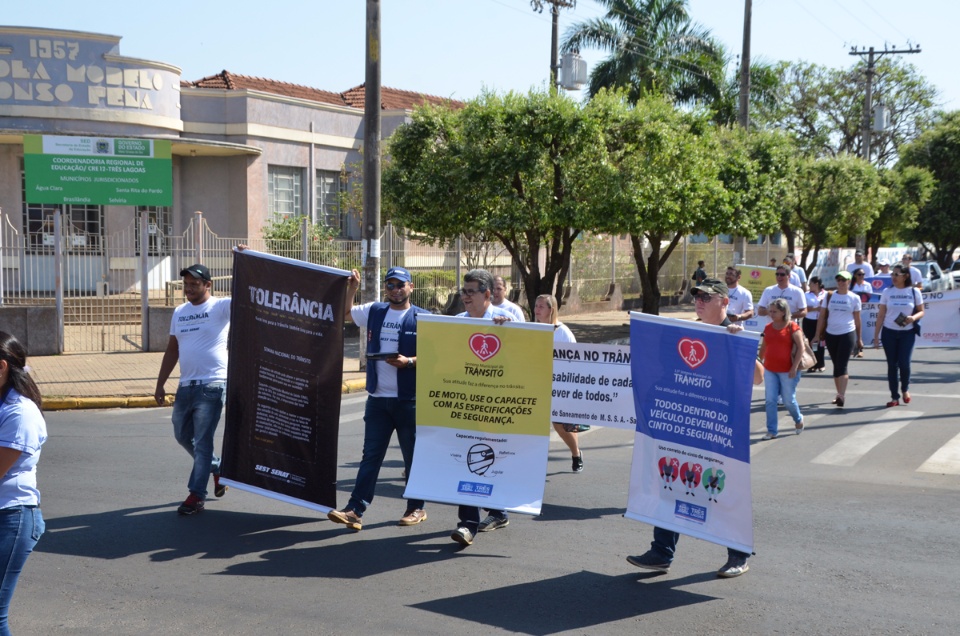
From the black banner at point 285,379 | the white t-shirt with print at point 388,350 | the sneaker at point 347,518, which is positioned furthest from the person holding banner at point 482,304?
the black banner at point 285,379

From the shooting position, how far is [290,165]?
89.1 feet

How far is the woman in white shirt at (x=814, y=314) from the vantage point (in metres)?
16.1

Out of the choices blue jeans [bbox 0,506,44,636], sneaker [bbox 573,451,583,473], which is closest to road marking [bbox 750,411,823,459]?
sneaker [bbox 573,451,583,473]

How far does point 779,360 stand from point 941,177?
145 ft

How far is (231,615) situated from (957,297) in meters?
12.9

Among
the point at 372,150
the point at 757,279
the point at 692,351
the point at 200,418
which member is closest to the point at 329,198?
the point at 757,279

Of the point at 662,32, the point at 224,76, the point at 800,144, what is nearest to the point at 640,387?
the point at 224,76

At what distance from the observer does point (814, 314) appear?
16469 mm

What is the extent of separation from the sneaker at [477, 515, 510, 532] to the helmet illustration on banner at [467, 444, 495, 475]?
18.6 inches

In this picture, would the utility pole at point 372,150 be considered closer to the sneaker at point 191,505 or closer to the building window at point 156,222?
the sneaker at point 191,505

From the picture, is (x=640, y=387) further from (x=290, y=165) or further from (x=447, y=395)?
(x=290, y=165)

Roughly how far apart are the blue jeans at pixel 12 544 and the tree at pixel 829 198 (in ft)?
104

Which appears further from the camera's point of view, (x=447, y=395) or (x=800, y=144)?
(x=800, y=144)

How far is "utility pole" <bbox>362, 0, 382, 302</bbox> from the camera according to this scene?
15.1 m
